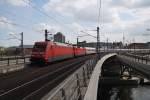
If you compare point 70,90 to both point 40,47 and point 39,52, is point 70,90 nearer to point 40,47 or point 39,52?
point 39,52

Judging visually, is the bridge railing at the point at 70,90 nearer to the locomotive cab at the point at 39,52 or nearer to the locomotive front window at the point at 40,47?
the locomotive cab at the point at 39,52

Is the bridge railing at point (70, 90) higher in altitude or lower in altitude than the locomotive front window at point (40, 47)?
lower

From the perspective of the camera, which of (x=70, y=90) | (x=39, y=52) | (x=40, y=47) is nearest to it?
(x=70, y=90)

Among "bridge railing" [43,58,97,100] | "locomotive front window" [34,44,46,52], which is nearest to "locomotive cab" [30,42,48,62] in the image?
"locomotive front window" [34,44,46,52]

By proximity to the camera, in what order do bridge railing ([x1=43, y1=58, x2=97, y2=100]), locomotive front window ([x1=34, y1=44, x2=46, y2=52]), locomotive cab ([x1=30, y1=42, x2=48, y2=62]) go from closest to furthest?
bridge railing ([x1=43, y1=58, x2=97, y2=100]) < locomotive cab ([x1=30, y1=42, x2=48, y2=62]) < locomotive front window ([x1=34, y1=44, x2=46, y2=52])

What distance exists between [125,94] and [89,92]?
3107 centimetres

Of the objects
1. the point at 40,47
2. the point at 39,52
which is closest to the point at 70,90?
the point at 39,52

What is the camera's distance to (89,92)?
1597cm

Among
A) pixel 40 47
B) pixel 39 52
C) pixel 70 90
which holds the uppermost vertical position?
pixel 40 47

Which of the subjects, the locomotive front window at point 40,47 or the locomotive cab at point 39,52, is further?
the locomotive front window at point 40,47

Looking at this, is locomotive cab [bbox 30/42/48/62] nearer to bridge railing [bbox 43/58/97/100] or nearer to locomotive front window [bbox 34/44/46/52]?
locomotive front window [bbox 34/44/46/52]

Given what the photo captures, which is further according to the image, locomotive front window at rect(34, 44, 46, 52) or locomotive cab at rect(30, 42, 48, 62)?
locomotive front window at rect(34, 44, 46, 52)

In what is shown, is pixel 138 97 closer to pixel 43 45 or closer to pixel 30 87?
pixel 43 45

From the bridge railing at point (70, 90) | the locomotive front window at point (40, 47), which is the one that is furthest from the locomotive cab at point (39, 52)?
the bridge railing at point (70, 90)
